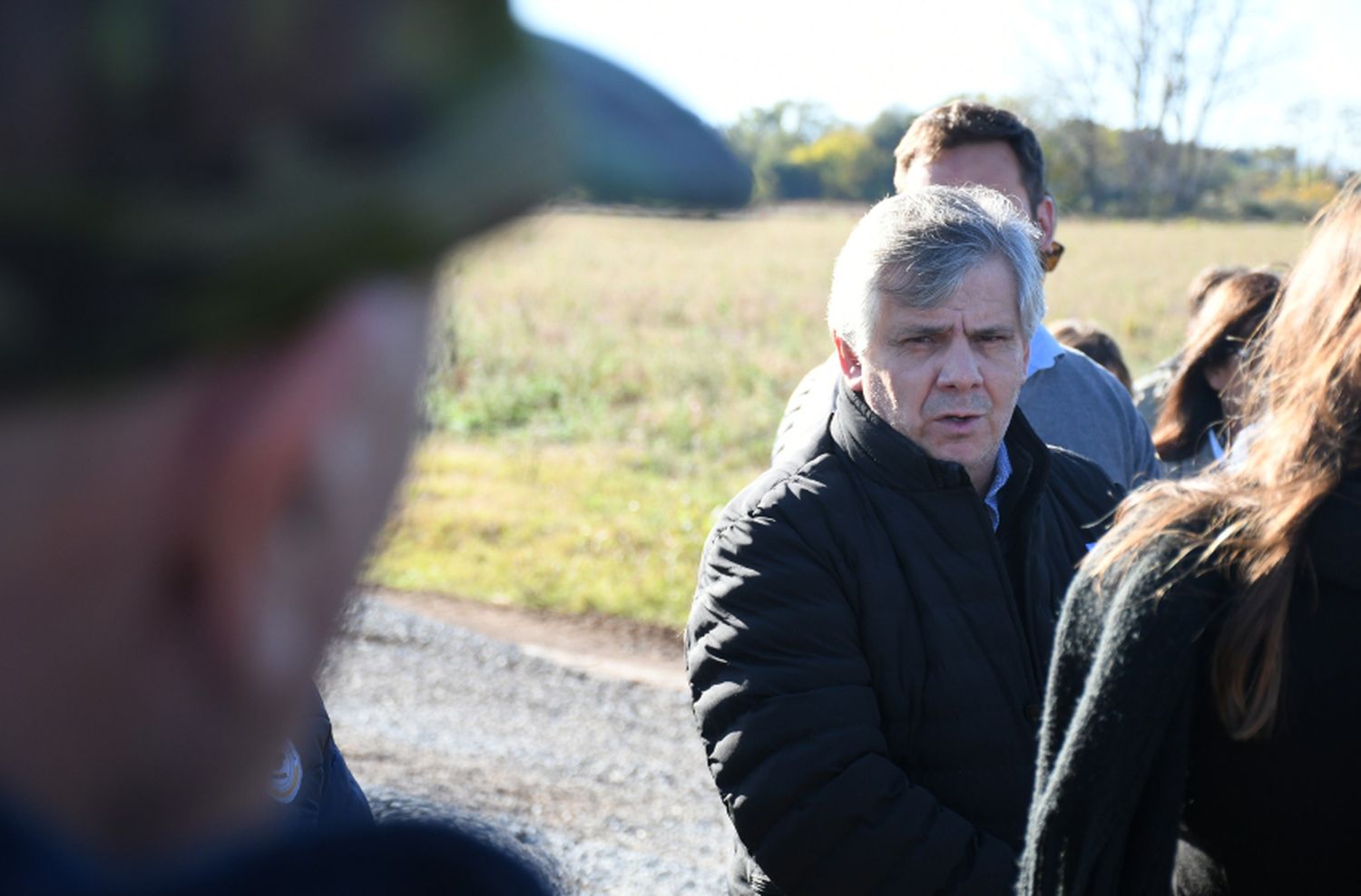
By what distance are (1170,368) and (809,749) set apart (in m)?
4.14

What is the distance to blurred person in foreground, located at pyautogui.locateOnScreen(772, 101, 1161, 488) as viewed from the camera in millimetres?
3553

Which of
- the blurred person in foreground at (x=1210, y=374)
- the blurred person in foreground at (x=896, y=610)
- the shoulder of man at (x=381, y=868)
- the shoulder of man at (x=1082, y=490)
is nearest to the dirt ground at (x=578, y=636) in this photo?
the blurred person in foreground at (x=1210, y=374)

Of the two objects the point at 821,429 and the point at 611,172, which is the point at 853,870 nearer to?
the point at 821,429

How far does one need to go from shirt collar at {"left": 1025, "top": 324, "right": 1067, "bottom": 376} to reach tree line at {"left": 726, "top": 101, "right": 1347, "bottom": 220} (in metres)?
0.60

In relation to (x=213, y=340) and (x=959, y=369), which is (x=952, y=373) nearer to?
(x=959, y=369)

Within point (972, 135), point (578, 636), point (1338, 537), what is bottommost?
point (578, 636)

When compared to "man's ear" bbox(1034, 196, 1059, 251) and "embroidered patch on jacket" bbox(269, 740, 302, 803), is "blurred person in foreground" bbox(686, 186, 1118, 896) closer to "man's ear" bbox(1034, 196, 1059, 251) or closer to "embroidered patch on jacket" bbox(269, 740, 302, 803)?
"embroidered patch on jacket" bbox(269, 740, 302, 803)

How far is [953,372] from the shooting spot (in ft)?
9.01

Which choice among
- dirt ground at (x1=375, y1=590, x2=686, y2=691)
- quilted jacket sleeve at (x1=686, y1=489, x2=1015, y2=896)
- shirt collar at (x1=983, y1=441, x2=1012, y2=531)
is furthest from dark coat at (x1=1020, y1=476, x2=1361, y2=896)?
dirt ground at (x1=375, y1=590, x2=686, y2=691)

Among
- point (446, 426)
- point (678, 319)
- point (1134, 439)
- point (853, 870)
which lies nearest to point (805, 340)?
point (678, 319)

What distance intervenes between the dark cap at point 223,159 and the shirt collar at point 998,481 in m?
2.36

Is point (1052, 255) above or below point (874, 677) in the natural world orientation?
above

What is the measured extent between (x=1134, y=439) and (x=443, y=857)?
3422 mm

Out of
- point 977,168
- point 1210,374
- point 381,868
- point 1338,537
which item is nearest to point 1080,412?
point 977,168
